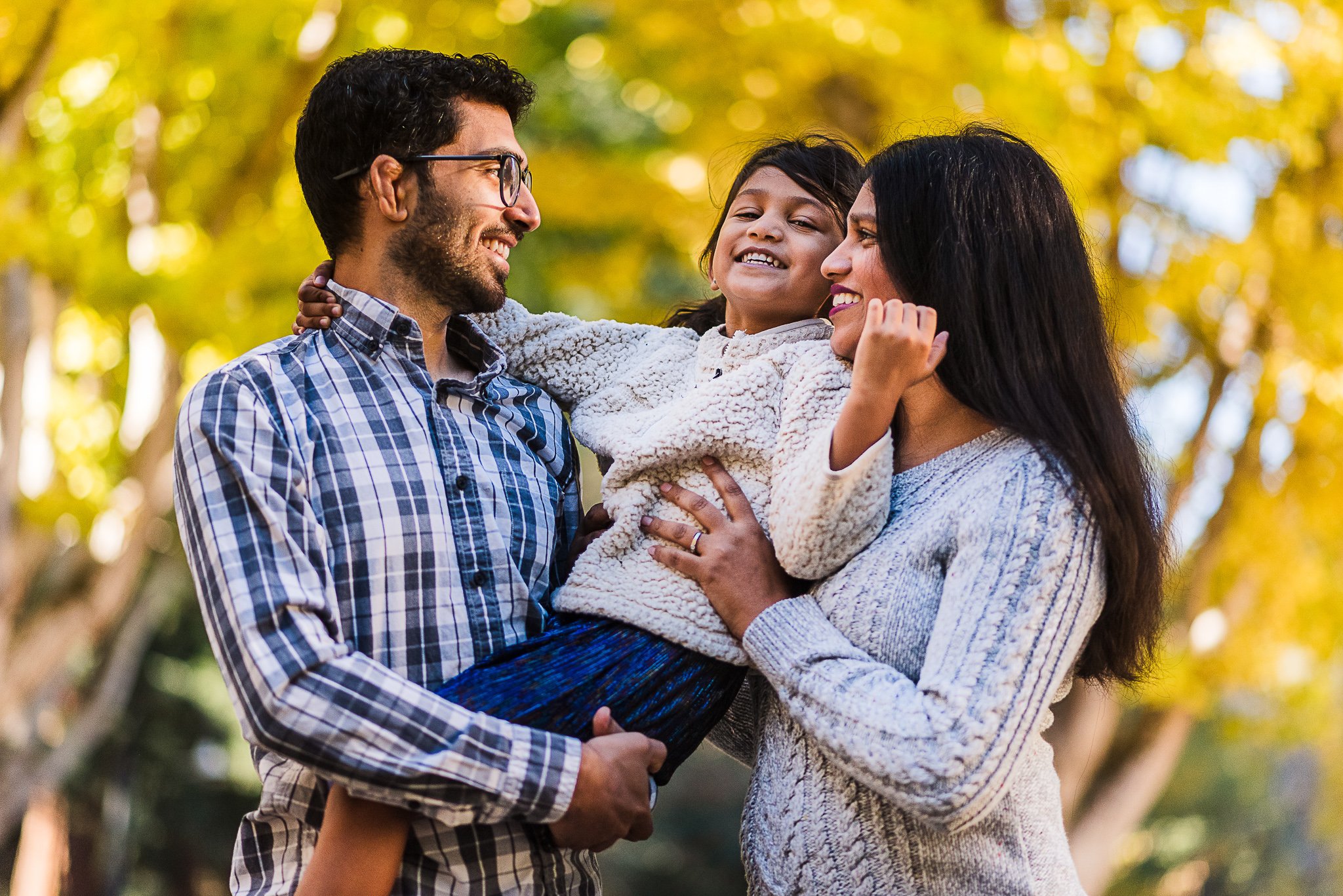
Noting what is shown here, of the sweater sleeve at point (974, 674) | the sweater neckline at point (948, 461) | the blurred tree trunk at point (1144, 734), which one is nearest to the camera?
the sweater sleeve at point (974, 674)

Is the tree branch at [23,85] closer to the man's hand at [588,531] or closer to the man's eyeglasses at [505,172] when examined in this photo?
the man's eyeglasses at [505,172]

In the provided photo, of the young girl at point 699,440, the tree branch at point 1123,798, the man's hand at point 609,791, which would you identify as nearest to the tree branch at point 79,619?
the young girl at point 699,440

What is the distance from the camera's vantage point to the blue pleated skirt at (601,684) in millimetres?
1869

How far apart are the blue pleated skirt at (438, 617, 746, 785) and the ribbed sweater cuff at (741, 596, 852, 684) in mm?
128

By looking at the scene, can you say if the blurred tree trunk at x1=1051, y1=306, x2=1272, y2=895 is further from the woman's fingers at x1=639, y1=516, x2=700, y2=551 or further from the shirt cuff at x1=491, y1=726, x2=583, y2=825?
the shirt cuff at x1=491, y1=726, x2=583, y2=825

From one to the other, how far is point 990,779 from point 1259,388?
419cm

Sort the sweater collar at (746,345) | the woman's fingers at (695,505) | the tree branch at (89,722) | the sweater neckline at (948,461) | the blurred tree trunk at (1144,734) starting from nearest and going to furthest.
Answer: the sweater neckline at (948,461) < the woman's fingers at (695,505) < the sweater collar at (746,345) < the blurred tree trunk at (1144,734) < the tree branch at (89,722)

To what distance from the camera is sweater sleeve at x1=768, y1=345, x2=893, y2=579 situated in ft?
6.01

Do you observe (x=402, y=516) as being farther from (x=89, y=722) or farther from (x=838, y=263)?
(x=89, y=722)

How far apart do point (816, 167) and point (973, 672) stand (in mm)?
1165

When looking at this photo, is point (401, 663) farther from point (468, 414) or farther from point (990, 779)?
point (990, 779)

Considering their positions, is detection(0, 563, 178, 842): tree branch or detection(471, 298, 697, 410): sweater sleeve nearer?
detection(471, 298, 697, 410): sweater sleeve

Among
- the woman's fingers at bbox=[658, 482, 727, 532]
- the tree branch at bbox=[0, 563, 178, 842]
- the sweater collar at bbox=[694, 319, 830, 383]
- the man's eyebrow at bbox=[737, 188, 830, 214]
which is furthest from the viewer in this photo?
the tree branch at bbox=[0, 563, 178, 842]

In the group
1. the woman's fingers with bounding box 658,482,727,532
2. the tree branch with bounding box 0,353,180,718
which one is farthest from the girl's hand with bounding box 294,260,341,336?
the tree branch with bounding box 0,353,180,718
